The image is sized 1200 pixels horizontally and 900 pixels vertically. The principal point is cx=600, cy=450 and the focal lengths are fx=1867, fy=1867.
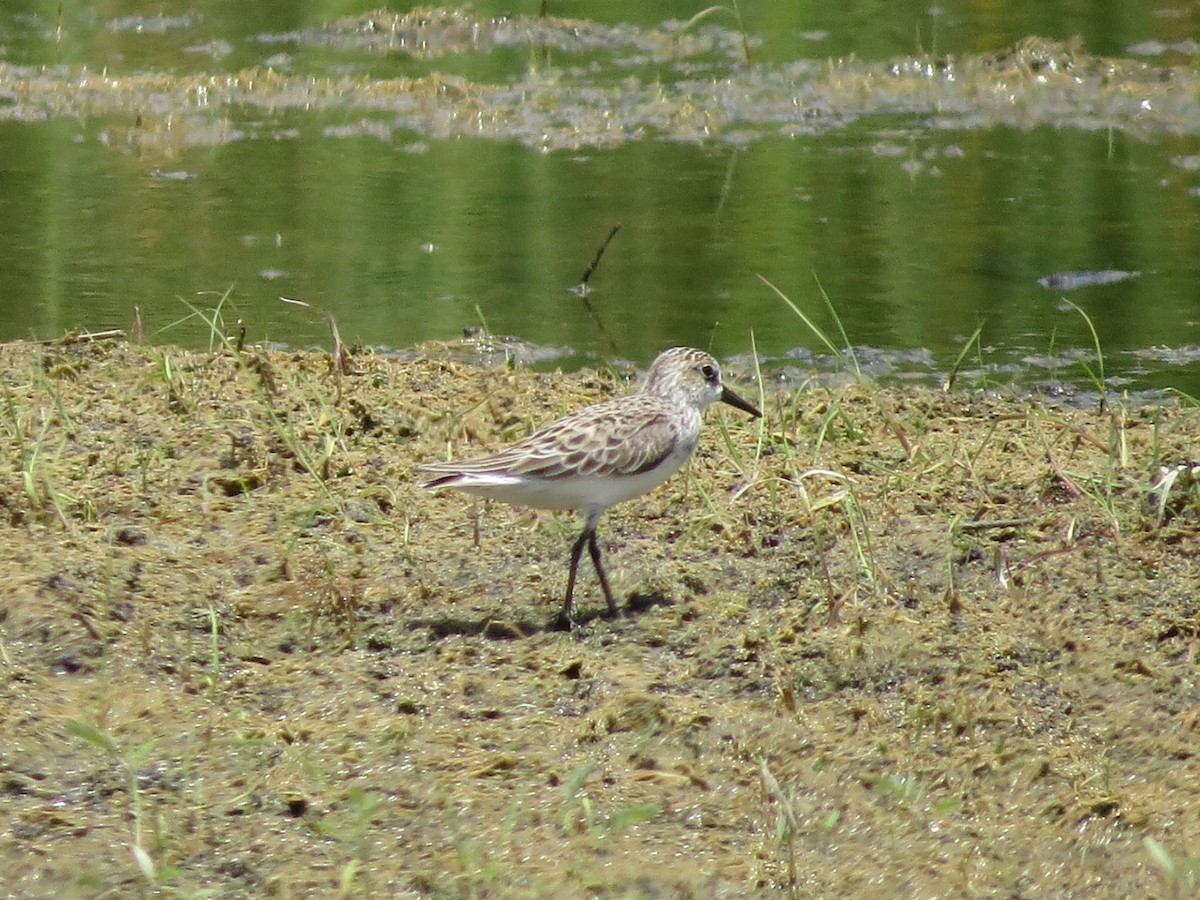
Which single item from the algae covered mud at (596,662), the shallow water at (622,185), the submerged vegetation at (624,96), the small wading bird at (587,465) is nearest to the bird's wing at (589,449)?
the small wading bird at (587,465)

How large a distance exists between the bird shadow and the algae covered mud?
0.6 inches

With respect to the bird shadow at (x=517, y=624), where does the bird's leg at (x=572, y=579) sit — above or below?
above

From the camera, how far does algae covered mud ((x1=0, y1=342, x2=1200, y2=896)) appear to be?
156 inches

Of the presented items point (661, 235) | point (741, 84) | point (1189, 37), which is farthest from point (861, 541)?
point (1189, 37)

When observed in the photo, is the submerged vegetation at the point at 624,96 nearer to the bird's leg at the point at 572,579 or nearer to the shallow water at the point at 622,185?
the shallow water at the point at 622,185

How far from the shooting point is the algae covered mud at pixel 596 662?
3.96m

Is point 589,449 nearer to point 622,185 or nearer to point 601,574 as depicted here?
point 601,574

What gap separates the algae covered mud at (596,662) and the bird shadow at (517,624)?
0.6 inches

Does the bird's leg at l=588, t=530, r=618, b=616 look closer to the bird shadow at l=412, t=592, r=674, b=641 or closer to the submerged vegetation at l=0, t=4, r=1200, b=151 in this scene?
the bird shadow at l=412, t=592, r=674, b=641

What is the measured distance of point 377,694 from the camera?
463cm

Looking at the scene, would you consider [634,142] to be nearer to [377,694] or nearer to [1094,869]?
[377,694]

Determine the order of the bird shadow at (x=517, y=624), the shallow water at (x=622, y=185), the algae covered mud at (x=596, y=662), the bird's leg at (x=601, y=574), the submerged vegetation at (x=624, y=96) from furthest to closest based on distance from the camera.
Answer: the submerged vegetation at (x=624, y=96) → the shallow water at (x=622, y=185) → the bird's leg at (x=601, y=574) → the bird shadow at (x=517, y=624) → the algae covered mud at (x=596, y=662)

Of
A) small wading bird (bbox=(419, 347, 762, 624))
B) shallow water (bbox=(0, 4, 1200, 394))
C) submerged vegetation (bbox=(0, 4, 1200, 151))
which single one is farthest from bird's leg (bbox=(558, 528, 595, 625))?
submerged vegetation (bbox=(0, 4, 1200, 151))

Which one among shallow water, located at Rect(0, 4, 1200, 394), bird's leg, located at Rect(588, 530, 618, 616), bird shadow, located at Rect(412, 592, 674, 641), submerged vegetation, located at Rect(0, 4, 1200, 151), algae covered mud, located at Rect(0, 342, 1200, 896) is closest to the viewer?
algae covered mud, located at Rect(0, 342, 1200, 896)
